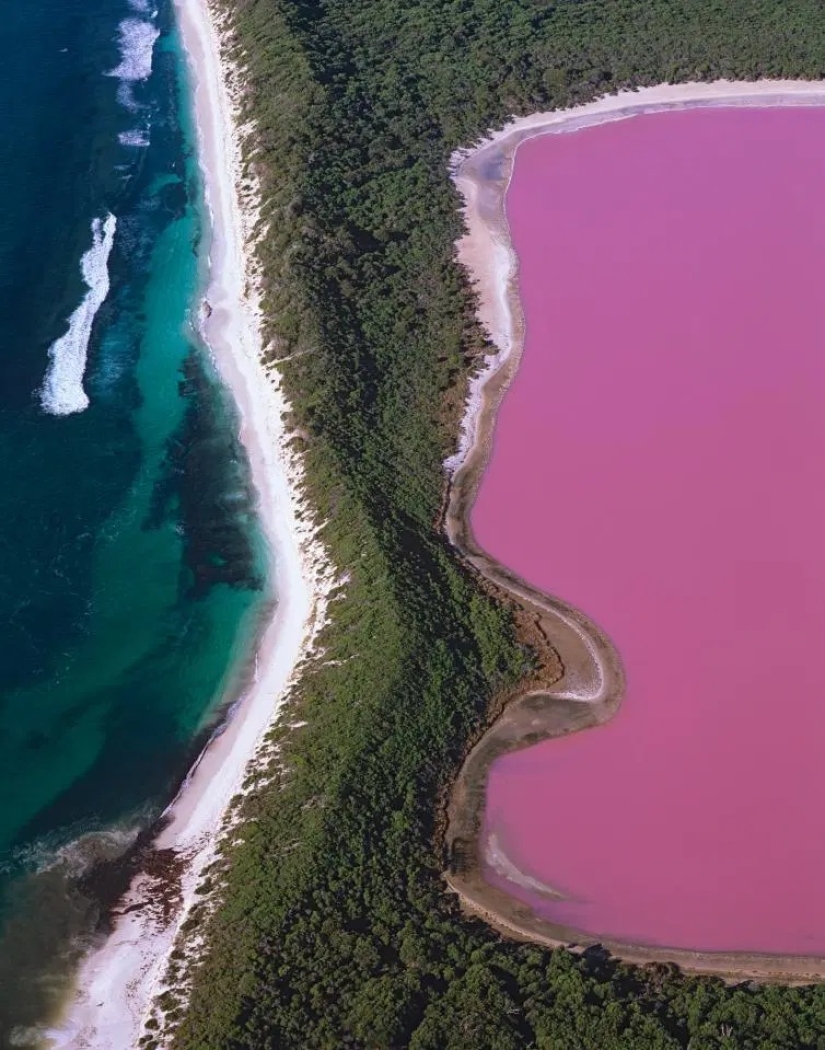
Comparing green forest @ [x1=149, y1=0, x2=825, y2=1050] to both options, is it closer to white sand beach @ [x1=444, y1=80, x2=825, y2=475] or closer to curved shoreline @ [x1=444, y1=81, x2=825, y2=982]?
curved shoreline @ [x1=444, y1=81, x2=825, y2=982]

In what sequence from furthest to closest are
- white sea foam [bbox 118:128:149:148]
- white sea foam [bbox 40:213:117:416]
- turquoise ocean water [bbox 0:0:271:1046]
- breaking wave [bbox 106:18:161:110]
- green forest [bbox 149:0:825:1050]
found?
breaking wave [bbox 106:18:161:110] < white sea foam [bbox 118:128:149:148] < white sea foam [bbox 40:213:117:416] < turquoise ocean water [bbox 0:0:271:1046] < green forest [bbox 149:0:825:1050]

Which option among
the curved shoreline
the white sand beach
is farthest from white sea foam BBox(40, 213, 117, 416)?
the curved shoreline

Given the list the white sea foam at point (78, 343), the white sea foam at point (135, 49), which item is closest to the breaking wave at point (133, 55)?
the white sea foam at point (135, 49)

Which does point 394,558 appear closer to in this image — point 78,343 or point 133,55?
point 78,343

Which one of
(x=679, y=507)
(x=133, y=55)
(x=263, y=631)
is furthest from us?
(x=133, y=55)

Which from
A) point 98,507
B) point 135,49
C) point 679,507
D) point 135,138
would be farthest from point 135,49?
point 679,507

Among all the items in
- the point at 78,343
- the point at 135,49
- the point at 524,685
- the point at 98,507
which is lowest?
the point at 524,685

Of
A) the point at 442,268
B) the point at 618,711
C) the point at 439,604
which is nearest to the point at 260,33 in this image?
the point at 442,268

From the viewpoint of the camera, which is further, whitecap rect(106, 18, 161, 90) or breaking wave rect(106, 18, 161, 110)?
whitecap rect(106, 18, 161, 90)
